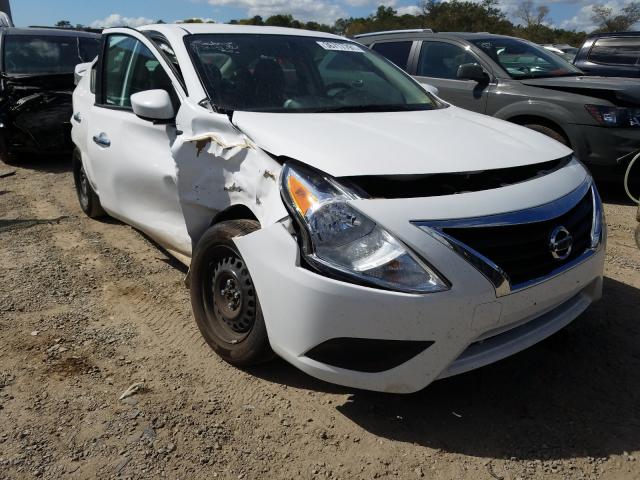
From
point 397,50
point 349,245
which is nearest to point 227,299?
→ point 349,245

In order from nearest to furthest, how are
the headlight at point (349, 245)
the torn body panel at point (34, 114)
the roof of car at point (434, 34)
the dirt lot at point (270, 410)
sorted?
1. the headlight at point (349, 245)
2. the dirt lot at point (270, 410)
3. the roof of car at point (434, 34)
4. the torn body panel at point (34, 114)

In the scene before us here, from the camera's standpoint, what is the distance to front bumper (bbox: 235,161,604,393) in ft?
6.95

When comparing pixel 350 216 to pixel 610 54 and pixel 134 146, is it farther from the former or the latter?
pixel 610 54

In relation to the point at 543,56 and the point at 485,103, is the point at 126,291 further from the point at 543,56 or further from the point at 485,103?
the point at 543,56

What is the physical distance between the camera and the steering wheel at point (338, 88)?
137 inches

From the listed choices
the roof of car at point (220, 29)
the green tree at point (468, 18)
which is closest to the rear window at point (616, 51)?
the roof of car at point (220, 29)

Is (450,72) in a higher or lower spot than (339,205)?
lower

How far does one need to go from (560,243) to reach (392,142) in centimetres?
83

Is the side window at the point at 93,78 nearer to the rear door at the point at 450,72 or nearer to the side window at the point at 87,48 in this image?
the rear door at the point at 450,72

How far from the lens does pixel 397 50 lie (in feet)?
23.7

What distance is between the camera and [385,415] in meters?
2.54

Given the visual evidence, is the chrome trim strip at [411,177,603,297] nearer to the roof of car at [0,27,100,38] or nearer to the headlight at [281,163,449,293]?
the headlight at [281,163,449,293]

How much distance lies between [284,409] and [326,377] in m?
0.40

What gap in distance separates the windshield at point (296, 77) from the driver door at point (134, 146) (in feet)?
0.92
